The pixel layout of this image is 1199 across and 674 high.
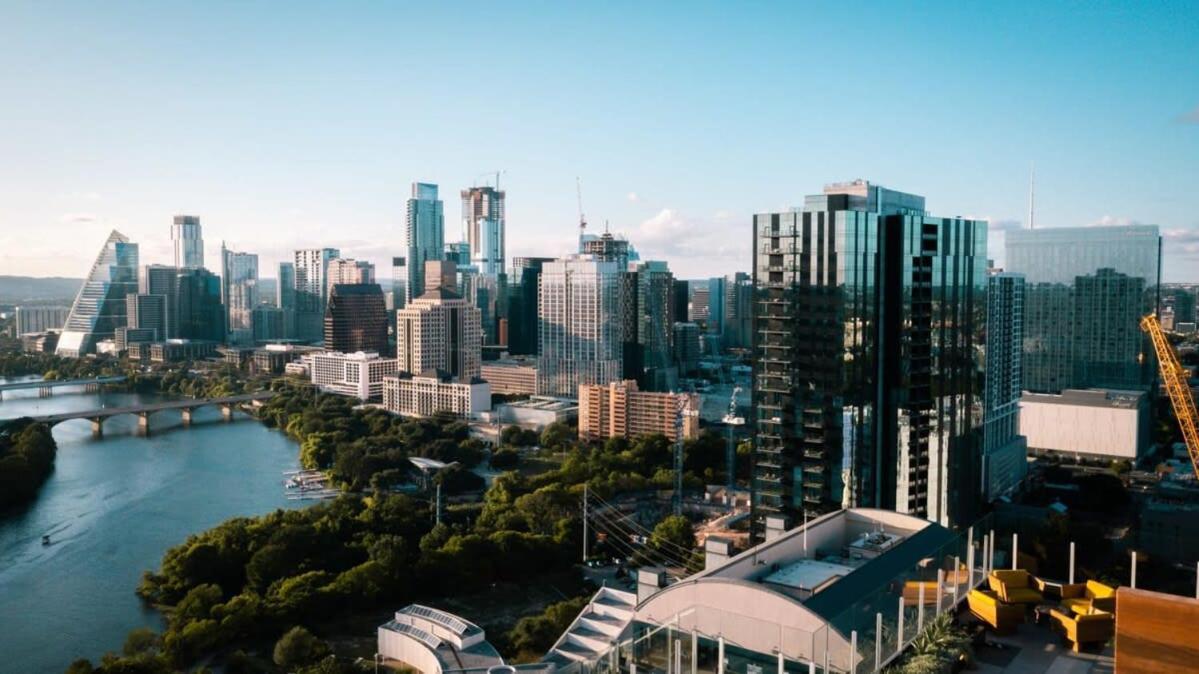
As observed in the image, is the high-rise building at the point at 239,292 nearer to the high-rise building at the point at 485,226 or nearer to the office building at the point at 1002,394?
the high-rise building at the point at 485,226

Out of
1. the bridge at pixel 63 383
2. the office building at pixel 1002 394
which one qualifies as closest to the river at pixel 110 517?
the bridge at pixel 63 383

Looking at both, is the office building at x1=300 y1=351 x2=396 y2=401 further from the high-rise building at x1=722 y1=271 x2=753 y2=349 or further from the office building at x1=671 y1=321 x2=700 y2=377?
the high-rise building at x1=722 y1=271 x2=753 y2=349

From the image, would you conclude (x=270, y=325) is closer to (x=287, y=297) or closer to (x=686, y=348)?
(x=287, y=297)

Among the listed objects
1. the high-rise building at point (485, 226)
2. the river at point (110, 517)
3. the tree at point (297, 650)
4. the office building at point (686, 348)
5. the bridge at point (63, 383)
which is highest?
the high-rise building at point (485, 226)

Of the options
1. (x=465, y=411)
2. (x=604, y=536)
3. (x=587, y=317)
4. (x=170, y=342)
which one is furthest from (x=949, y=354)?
(x=170, y=342)

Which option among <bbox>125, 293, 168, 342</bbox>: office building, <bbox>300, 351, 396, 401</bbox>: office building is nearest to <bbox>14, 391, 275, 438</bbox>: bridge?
<bbox>300, 351, 396, 401</bbox>: office building

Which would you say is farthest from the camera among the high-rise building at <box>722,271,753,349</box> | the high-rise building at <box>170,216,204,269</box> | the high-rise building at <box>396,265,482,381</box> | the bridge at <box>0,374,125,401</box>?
the high-rise building at <box>170,216,204,269</box>
